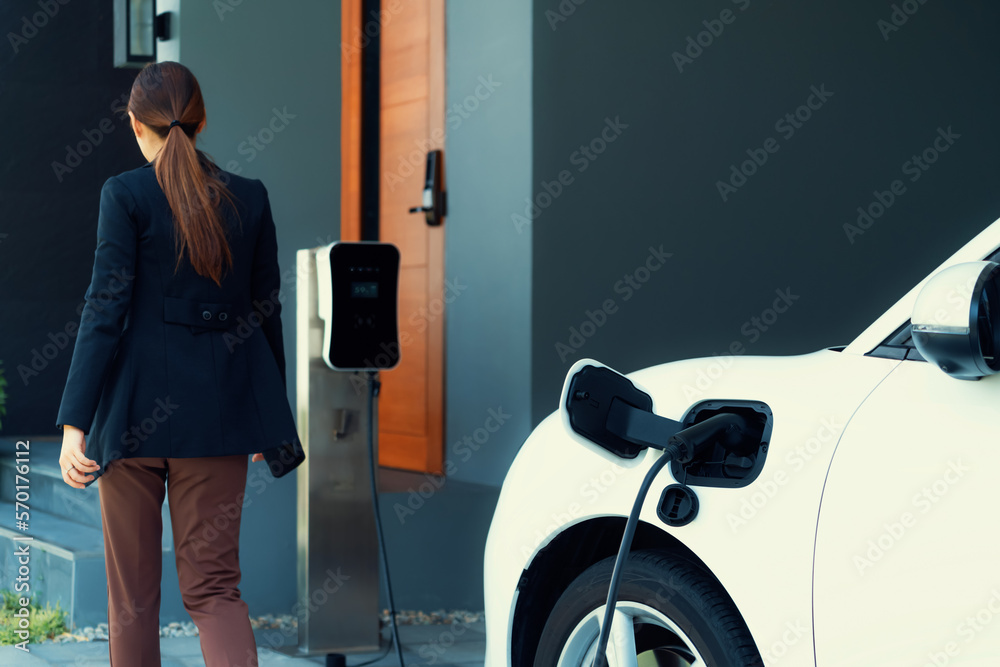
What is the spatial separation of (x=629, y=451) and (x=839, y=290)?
12.7 ft

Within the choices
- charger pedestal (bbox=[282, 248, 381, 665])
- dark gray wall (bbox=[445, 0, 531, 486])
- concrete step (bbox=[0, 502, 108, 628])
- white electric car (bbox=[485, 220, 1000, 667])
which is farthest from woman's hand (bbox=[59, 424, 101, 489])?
dark gray wall (bbox=[445, 0, 531, 486])

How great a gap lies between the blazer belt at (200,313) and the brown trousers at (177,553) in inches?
13.9

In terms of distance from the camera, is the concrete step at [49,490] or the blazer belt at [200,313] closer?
the blazer belt at [200,313]

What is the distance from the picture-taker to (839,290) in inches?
219

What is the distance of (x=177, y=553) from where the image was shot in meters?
2.78

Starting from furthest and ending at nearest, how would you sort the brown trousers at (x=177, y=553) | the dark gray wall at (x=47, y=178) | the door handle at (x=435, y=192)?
the dark gray wall at (x=47, y=178) → the door handle at (x=435, y=192) → the brown trousers at (x=177, y=553)

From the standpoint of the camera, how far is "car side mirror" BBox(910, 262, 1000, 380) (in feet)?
4.90

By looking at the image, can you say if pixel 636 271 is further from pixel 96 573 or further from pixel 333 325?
pixel 96 573

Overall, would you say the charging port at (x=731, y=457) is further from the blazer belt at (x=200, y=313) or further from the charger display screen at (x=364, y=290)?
the charger display screen at (x=364, y=290)

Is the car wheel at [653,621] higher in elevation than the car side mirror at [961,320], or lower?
lower

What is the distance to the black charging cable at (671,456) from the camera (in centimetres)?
181

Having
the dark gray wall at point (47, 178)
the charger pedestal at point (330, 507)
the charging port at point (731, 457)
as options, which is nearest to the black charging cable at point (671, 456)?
the charging port at point (731, 457)

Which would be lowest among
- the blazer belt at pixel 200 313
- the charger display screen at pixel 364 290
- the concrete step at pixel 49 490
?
the concrete step at pixel 49 490

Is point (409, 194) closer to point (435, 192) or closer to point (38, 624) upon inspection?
point (435, 192)
